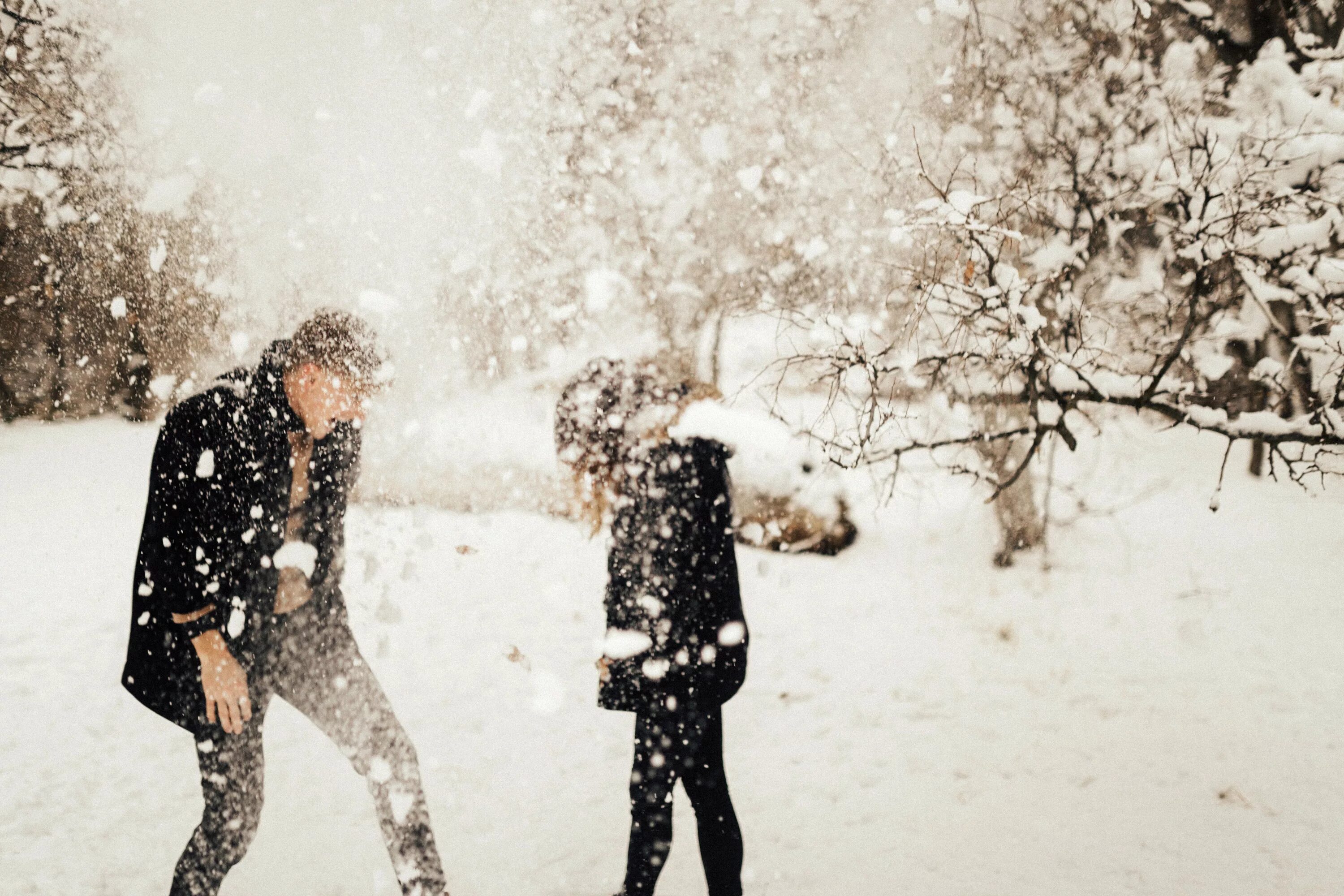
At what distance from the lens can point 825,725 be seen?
382cm

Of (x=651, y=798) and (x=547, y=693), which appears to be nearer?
(x=651, y=798)

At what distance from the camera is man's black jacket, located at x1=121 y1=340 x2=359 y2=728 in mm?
1748

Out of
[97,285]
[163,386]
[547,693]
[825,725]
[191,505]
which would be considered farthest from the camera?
[163,386]

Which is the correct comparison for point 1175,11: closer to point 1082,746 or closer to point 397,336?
point 1082,746

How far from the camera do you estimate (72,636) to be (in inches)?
187

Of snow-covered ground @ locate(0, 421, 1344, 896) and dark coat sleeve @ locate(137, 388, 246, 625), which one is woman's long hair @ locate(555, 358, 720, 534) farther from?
snow-covered ground @ locate(0, 421, 1344, 896)

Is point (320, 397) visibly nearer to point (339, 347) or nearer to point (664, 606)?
point (339, 347)

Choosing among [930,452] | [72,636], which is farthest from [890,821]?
[72,636]

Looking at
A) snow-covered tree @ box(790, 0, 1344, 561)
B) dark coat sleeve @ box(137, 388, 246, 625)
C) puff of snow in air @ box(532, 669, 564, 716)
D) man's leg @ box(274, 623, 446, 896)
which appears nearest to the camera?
dark coat sleeve @ box(137, 388, 246, 625)

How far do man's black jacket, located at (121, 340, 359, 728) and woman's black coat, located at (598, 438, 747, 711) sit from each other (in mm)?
960

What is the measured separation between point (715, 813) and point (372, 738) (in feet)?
3.43

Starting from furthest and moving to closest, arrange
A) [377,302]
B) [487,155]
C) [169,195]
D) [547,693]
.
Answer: [377,302] < [169,195] < [487,155] < [547,693]

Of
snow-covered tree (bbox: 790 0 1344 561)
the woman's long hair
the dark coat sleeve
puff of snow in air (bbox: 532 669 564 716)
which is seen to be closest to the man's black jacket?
the dark coat sleeve

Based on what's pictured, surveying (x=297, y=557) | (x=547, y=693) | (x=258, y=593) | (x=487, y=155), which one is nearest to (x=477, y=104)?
(x=487, y=155)
